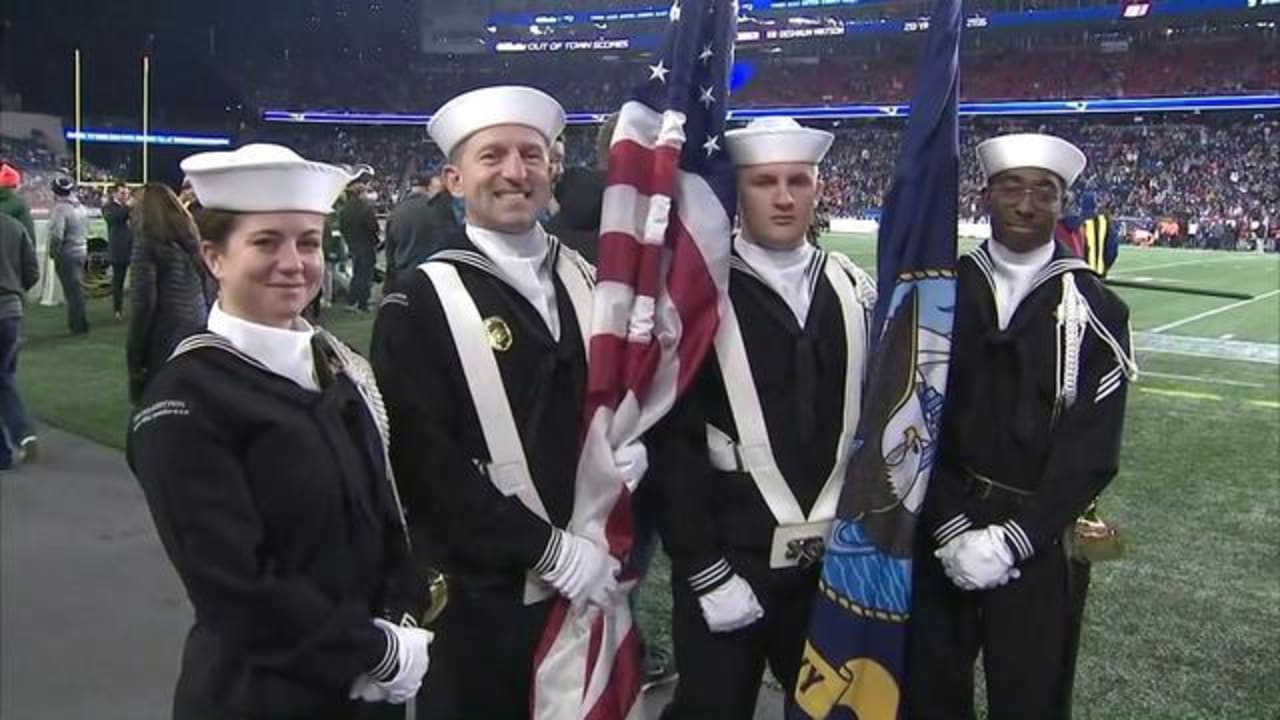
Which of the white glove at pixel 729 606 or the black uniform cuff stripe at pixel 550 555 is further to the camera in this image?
the white glove at pixel 729 606

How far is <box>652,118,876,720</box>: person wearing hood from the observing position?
7.52 ft

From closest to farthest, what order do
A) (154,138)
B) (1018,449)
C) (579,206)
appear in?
(1018,449), (579,206), (154,138)

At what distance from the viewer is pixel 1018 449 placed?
2.35 metres

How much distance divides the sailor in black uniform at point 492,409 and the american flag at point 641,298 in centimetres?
6

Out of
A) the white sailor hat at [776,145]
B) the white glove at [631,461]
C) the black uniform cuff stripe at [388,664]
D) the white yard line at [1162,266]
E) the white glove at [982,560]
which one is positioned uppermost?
the white sailor hat at [776,145]

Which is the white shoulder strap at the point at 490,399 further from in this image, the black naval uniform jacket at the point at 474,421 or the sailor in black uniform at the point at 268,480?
the sailor in black uniform at the point at 268,480

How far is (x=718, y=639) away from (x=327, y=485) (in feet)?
3.02

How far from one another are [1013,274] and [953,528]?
1.78 feet

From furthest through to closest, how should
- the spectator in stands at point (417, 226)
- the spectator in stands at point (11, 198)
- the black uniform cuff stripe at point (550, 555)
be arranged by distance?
the spectator in stands at point (11, 198) < the spectator in stands at point (417, 226) < the black uniform cuff stripe at point (550, 555)

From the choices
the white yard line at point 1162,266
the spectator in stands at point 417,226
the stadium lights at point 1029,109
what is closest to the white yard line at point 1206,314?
the white yard line at point 1162,266

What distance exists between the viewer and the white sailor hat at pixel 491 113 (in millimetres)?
2180

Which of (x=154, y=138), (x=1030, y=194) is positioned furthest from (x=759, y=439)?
(x=154, y=138)

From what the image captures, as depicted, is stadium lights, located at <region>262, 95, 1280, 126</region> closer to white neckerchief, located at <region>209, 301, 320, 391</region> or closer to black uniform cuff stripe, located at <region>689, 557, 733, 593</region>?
black uniform cuff stripe, located at <region>689, 557, 733, 593</region>

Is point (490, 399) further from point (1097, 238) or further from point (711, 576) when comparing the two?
point (1097, 238)
